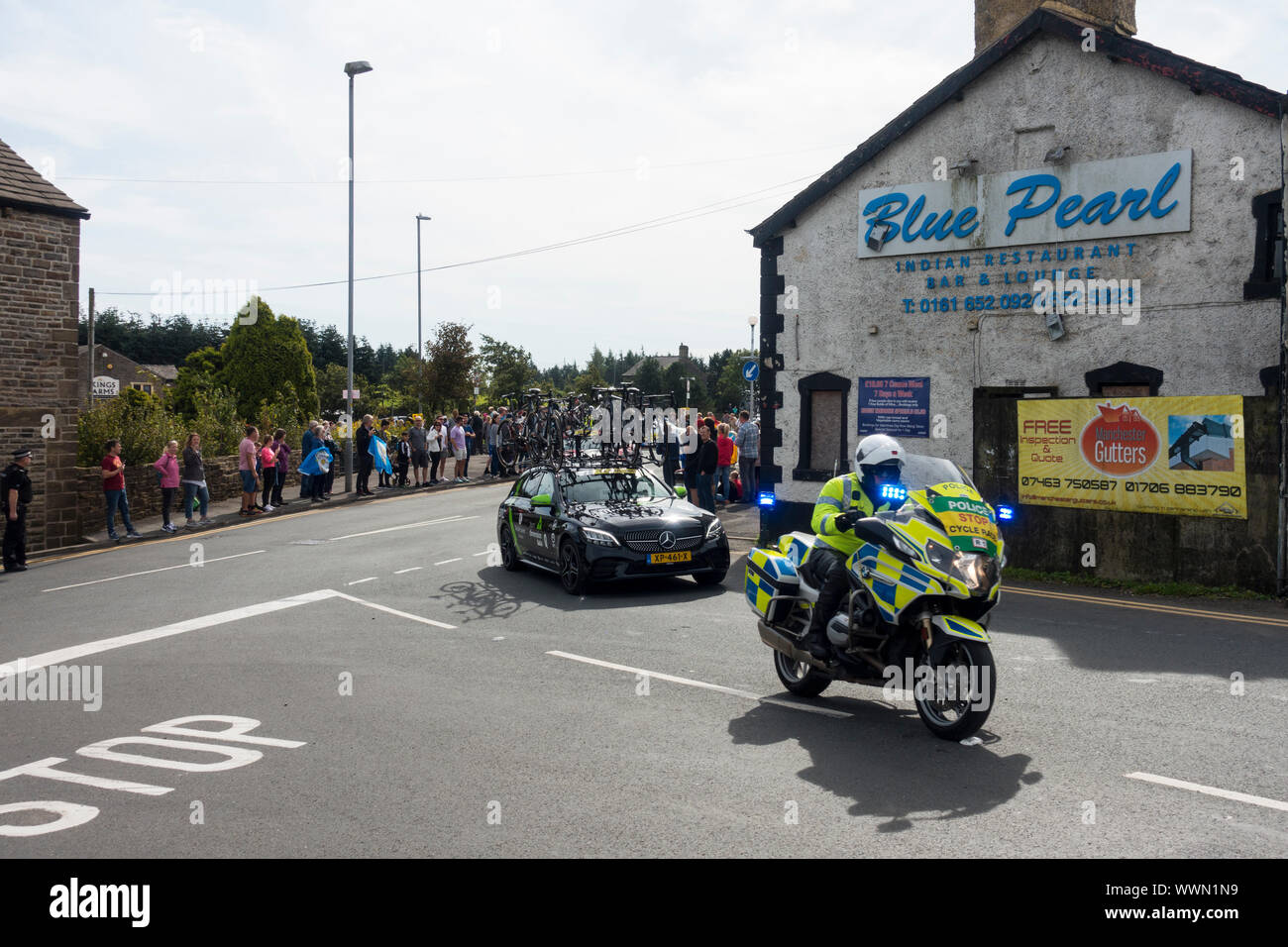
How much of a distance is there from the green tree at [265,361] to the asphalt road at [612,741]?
165 feet

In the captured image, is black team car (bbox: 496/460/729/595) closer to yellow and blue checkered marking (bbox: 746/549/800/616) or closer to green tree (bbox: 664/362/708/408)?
yellow and blue checkered marking (bbox: 746/549/800/616)

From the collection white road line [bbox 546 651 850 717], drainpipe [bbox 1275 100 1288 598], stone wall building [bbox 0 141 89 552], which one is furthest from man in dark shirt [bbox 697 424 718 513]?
stone wall building [bbox 0 141 89 552]

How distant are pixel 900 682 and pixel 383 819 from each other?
3.27 meters

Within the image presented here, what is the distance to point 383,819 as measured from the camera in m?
5.14

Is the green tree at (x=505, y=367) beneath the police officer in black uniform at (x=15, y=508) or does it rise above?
above

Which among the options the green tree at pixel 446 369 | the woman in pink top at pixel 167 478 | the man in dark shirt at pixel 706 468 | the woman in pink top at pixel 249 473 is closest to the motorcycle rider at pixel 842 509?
the man in dark shirt at pixel 706 468

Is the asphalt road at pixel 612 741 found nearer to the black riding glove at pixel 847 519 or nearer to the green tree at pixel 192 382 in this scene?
the black riding glove at pixel 847 519

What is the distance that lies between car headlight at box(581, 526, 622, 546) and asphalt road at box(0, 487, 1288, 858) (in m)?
0.78

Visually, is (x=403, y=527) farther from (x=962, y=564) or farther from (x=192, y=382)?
(x=192, y=382)

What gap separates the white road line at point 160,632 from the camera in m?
9.42

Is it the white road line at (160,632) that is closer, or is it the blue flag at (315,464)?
the white road line at (160,632)

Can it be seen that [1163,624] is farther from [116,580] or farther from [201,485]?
[201,485]

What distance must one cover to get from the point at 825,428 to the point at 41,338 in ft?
49.5

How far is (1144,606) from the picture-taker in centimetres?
1130
